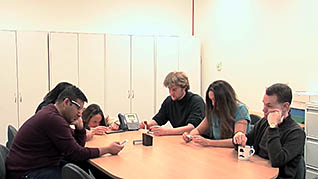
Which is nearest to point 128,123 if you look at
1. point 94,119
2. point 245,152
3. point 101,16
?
point 94,119

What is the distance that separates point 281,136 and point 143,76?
147 inches

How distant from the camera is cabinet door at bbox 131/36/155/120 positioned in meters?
6.00

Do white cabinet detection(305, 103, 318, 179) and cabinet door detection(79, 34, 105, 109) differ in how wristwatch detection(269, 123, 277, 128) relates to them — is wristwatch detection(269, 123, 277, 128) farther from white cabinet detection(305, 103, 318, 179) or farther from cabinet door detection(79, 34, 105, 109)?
cabinet door detection(79, 34, 105, 109)

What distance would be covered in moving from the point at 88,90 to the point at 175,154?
124 inches

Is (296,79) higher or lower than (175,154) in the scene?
A: higher

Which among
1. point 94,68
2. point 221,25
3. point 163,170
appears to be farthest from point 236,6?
point 163,170

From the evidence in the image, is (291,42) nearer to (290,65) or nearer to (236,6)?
(290,65)

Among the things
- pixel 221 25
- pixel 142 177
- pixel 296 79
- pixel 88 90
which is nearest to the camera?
pixel 142 177

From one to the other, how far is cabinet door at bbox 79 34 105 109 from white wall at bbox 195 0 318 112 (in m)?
2.04

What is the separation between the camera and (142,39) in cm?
604

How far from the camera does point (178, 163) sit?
260 cm

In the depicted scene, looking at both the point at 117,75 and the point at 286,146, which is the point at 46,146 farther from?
the point at 117,75

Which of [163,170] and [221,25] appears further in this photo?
[221,25]

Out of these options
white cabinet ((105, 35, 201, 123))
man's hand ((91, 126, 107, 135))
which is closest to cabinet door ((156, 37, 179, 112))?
white cabinet ((105, 35, 201, 123))
